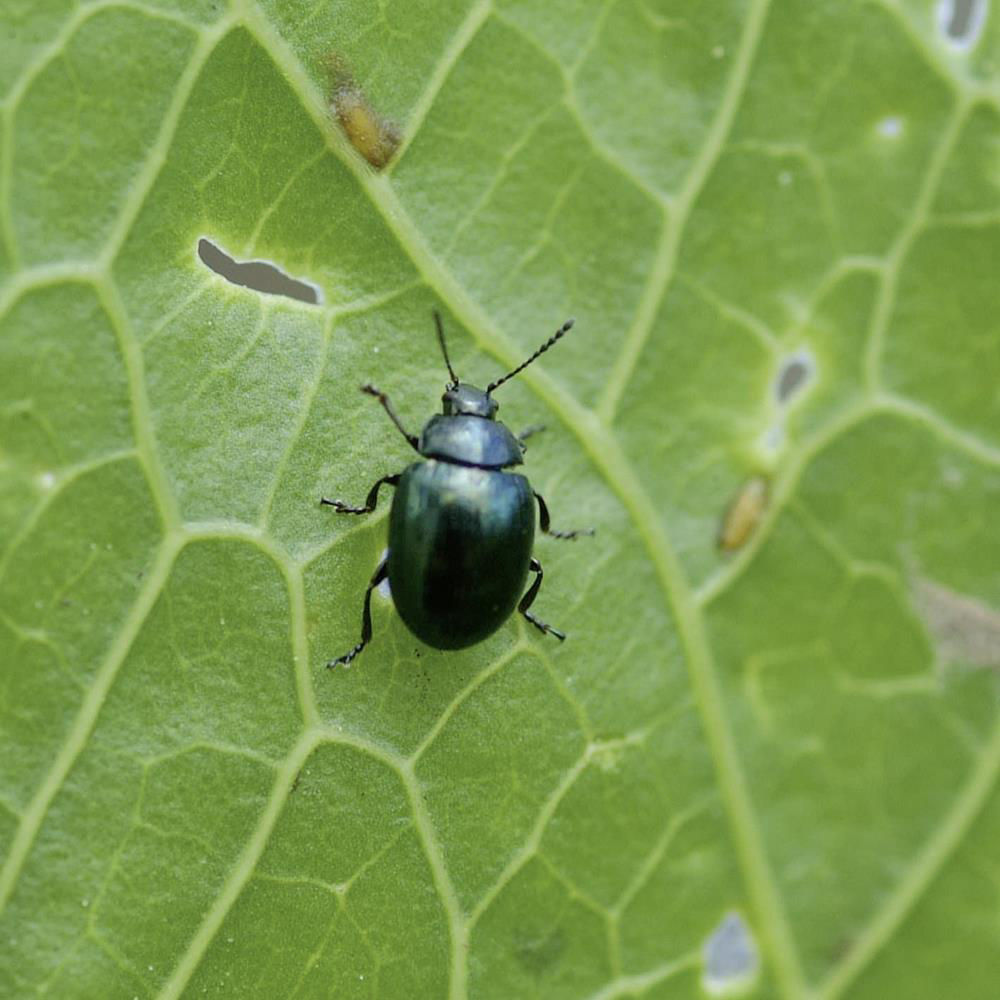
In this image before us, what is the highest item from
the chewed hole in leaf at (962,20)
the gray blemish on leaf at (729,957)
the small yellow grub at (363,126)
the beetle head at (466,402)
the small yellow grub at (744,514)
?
the chewed hole in leaf at (962,20)

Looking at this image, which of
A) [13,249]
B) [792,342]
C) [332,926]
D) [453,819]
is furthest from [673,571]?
[13,249]

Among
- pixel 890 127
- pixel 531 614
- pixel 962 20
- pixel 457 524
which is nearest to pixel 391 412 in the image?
pixel 457 524

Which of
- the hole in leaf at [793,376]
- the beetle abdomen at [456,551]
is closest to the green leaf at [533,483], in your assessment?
the hole in leaf at [793,376]

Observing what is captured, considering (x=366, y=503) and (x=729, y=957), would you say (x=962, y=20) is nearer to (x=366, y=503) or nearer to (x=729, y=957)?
(x=366, y=503)

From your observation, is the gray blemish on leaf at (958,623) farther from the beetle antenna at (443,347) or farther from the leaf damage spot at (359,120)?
the leaf damage spot at (359,120)

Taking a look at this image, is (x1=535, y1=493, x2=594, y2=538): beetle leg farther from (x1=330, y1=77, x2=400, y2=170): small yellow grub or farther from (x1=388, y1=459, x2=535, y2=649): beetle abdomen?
(x1=330, y1=77, x2=400, y2=170): small yellow grub

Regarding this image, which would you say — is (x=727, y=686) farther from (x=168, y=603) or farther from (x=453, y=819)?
(x=168, y=603)

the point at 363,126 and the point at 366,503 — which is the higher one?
the point at 363,126

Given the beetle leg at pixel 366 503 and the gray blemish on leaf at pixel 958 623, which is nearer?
the beetle leg at pixel 366 503
